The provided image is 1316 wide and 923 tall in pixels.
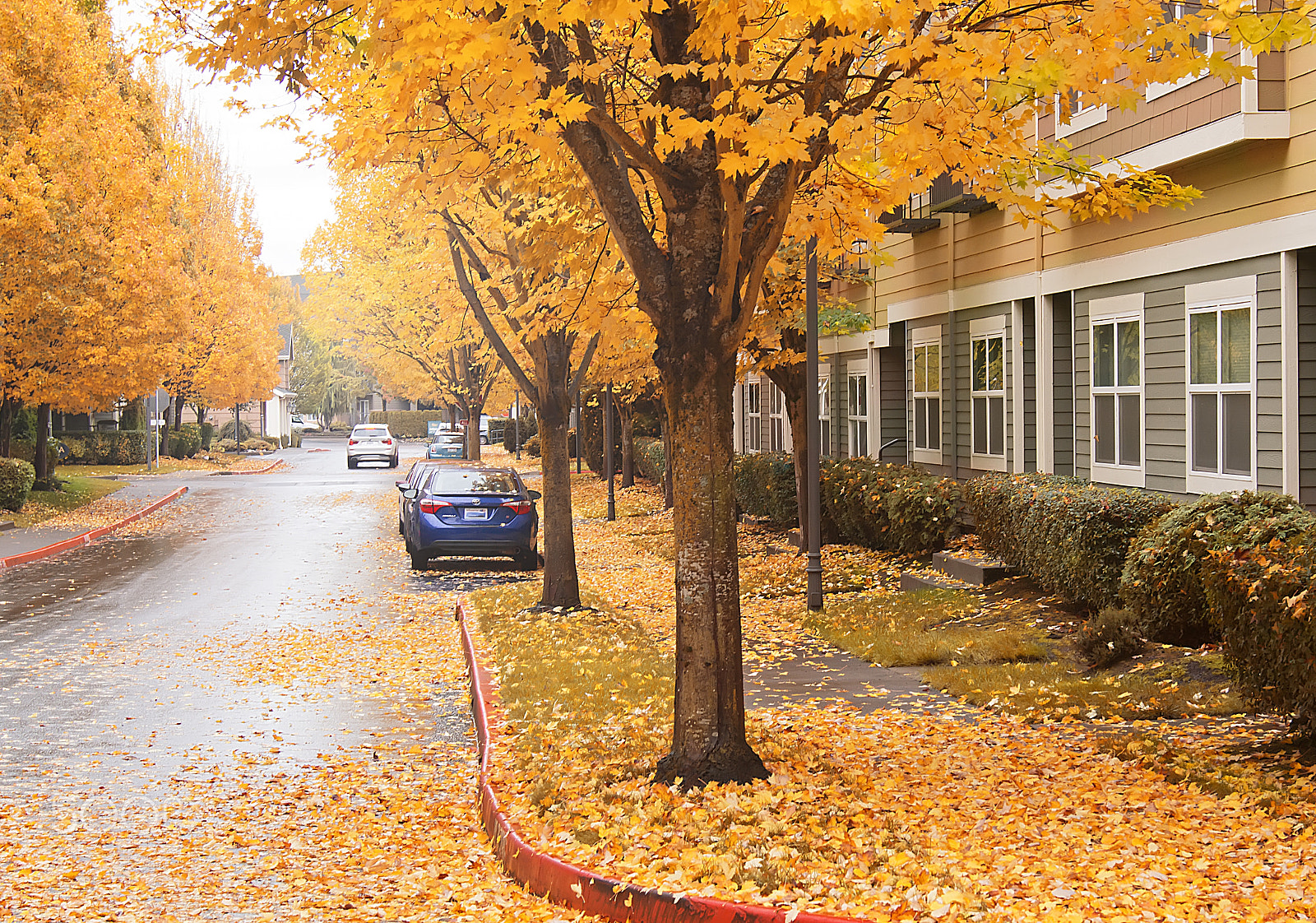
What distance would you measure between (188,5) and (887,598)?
9068 millimetres

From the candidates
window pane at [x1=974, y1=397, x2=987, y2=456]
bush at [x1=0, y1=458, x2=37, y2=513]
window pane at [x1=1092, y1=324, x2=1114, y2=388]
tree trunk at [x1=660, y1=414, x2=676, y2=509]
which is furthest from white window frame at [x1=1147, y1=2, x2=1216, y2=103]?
bush at [x1=0, y1=458, x2=37, y2=513]

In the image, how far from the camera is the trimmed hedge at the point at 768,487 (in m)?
21.7

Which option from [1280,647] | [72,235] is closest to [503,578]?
[1280,647]

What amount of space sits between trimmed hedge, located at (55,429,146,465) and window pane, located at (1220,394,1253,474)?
150 feet

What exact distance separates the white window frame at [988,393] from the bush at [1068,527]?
2.40m

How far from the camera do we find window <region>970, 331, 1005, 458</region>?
16.5 metres

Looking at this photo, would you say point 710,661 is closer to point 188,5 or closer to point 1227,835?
point 1227,835

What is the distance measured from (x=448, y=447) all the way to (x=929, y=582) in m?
42.6

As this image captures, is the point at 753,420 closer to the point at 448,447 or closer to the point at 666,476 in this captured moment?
the point at 666,476

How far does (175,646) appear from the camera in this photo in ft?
42.6

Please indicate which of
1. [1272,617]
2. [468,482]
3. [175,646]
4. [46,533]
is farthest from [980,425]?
[46,533]

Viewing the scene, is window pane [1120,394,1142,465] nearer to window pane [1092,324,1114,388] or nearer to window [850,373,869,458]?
window pane [1092,324,1114,388]

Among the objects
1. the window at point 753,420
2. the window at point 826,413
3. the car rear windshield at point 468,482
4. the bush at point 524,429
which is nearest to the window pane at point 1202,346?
the car rear windshield at point 468,482

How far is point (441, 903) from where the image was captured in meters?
5.91
